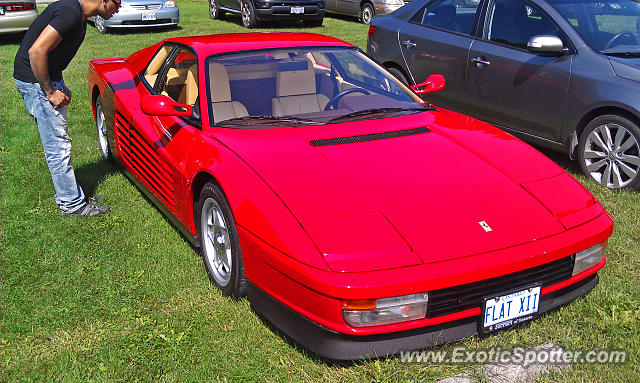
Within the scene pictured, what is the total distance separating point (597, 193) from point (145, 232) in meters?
3.45

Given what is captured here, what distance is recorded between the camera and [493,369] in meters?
2.93

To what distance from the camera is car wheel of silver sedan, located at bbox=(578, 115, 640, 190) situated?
16.1ft

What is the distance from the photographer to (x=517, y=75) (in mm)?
5629

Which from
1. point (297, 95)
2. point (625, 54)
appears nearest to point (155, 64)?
point (297, 95)

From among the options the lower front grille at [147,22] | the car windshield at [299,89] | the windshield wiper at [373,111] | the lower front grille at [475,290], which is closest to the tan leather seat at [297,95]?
the car windshield at [299,89]

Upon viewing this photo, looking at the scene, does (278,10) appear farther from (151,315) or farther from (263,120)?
(151,315)

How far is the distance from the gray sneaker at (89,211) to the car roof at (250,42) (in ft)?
4.59

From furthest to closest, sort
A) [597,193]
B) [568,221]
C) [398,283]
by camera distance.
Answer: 1. [597,193]
2. [568,221]
3. [398,283]

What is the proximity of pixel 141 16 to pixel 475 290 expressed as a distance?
12.8m

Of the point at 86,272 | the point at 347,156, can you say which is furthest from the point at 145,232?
the point at 347,156

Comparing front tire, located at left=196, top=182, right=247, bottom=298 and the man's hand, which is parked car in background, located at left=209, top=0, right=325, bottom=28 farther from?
front tire, located at left=196, top=182, right=247, bottom=298

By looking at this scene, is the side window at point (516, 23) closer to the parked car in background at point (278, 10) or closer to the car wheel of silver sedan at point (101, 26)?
the parked car in background at point (278, 10)

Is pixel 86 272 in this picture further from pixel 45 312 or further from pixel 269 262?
pixel 269 262

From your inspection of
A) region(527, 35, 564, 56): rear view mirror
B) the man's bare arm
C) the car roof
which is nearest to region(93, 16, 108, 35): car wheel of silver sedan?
the car roof
